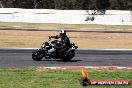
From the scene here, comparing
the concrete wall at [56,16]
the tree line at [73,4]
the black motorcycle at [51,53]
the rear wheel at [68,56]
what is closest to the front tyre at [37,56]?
the black motorcycle at [51,53]

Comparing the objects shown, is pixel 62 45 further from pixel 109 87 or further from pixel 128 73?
pixel 109 87

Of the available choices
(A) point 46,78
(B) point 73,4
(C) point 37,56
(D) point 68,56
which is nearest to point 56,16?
(B) point 73,4

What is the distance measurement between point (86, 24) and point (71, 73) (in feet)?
190

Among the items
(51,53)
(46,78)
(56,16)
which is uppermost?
(46,78)

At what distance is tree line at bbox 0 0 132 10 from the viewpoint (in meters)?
105

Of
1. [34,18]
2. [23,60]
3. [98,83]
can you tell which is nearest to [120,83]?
[98,83]

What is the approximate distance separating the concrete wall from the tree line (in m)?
20.4

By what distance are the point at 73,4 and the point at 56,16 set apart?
34.3m

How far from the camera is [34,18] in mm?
78750

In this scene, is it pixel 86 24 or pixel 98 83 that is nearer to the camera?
pixel 98 83

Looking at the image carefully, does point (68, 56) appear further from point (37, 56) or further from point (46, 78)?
point (46, 78)

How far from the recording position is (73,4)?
112 meters

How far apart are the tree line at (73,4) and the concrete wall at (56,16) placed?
20.4 metres

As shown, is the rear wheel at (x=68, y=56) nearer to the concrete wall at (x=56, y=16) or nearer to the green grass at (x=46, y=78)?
the green grass at (x=46, y=78)
